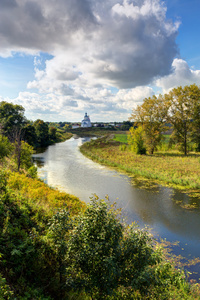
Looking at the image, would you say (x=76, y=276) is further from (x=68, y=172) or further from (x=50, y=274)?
(x=68, y=172)

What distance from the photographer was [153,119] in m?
43.7

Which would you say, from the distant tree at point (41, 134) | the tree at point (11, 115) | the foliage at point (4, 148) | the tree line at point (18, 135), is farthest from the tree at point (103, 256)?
the distant tree at point (41, 134)

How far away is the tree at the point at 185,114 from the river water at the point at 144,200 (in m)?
20.4

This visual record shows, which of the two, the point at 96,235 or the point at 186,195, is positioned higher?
the point at 96,235

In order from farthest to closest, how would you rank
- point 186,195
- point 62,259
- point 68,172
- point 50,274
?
point 68,172 < point 186,195 < point 50,274 < point 62,259

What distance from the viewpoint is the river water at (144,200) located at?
1205cm

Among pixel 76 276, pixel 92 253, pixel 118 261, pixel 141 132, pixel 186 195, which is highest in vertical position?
pixel 141 132

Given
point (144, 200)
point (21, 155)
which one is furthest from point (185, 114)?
point (21, 155)

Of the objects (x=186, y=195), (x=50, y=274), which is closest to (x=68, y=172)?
(x=186, y=195)

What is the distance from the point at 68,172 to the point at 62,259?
22.4 m

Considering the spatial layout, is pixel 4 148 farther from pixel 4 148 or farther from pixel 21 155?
pixel 21 155

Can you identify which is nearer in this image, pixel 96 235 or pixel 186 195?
pixel 96 235

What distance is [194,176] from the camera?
23.5m

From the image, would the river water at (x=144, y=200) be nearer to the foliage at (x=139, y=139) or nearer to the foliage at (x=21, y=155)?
the foliage at (x=21, y=155)
